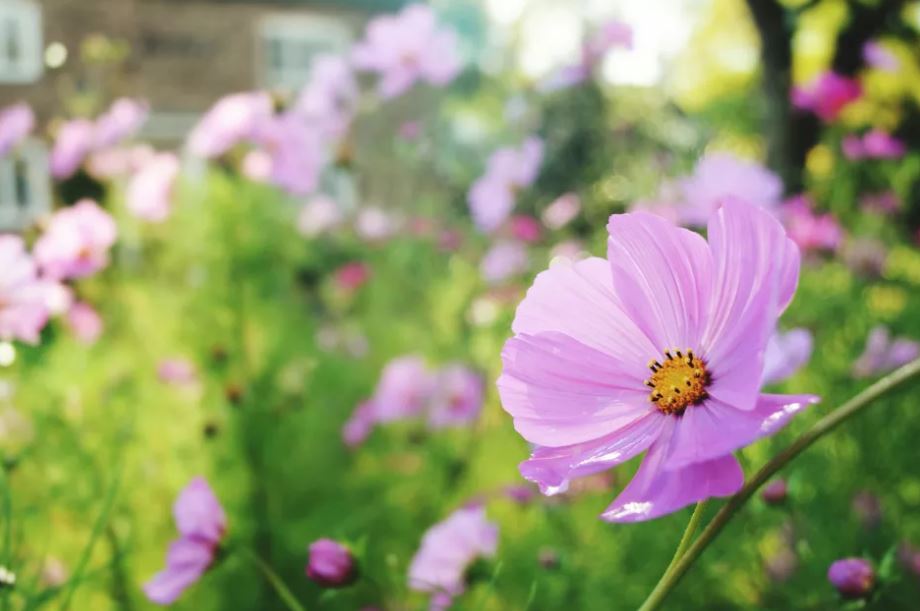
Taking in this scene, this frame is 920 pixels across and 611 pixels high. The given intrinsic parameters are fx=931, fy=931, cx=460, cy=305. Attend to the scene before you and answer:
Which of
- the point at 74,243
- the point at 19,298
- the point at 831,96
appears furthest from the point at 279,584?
the point at 831,96

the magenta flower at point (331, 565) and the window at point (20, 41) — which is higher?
the window at point (20, 41)

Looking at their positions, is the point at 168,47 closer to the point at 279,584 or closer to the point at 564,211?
the point at 564,211


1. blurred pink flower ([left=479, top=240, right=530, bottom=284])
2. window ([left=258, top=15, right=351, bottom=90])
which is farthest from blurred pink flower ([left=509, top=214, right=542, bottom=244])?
window ([left=258, top=15, right=351, bottom=90])

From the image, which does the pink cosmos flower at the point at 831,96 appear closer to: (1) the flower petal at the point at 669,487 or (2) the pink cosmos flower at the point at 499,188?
(2) the pink cosmos flower at the point at 499,188

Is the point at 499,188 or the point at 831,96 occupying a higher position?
the point at 831,96

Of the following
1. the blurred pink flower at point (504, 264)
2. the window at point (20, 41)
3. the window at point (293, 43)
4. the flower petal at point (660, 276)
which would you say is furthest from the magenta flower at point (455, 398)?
the window at point (293, 43)

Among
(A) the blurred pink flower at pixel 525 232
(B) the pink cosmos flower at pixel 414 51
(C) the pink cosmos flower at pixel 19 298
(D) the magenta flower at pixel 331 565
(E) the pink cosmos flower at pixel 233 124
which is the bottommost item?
(A) the blurred pink flower at pixel 525 232
